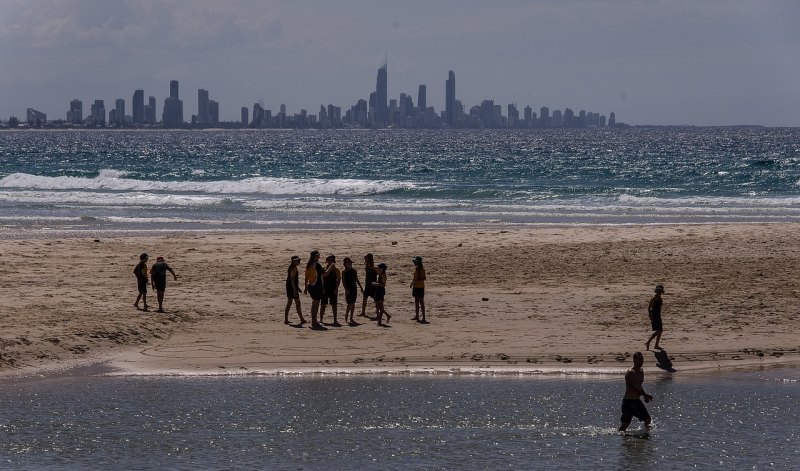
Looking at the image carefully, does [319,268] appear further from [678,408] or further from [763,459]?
[763,459]

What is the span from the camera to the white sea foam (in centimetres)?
5800

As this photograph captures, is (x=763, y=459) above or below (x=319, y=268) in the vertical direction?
below

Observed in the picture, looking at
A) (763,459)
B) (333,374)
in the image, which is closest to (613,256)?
(333,374)

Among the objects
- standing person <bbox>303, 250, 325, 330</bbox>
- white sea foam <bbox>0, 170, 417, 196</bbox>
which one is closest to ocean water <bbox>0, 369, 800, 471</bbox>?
standing person <bbox>303, 250, 325, 330</bbox>

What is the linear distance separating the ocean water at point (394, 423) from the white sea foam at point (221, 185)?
40.9 metres

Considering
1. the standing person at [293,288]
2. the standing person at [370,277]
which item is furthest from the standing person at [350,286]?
the standing person at [293,288]

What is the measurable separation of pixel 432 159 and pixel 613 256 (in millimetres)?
69503

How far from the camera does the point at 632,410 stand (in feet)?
44.1

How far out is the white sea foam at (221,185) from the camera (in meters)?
58.0

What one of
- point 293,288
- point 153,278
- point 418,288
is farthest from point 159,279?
point 418,288

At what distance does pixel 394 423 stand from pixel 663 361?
522 centimetres

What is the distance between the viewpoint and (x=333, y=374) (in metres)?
16.2

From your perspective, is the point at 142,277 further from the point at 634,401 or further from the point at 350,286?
the point at 634,401

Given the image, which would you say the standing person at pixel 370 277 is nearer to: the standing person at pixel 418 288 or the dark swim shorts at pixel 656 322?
the standing person at pixel 418 288
